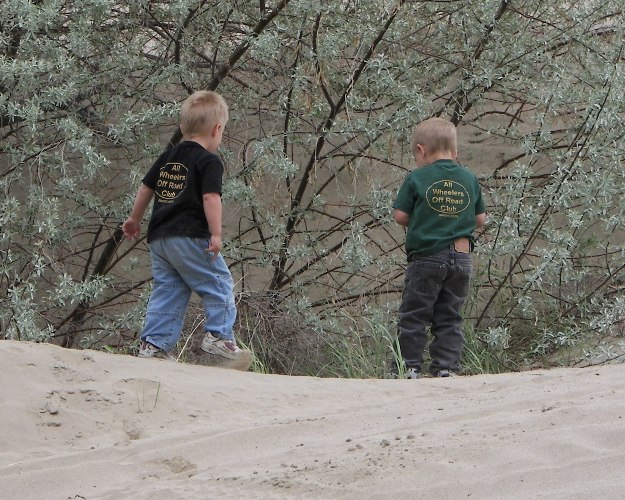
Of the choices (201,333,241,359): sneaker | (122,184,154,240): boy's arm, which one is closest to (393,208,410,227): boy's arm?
(201,333,241,359): sneaker

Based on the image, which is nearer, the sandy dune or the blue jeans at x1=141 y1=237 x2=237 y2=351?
the sandy dune

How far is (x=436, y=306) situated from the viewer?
5512mm

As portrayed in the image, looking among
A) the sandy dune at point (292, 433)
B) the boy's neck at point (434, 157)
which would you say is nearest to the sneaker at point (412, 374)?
the sandy dune at point (292, 433)

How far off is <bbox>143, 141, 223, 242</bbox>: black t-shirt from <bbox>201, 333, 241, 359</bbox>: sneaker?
48 cm

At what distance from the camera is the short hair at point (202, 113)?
16.9 ft

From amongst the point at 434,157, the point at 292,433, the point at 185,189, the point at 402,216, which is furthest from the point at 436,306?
the point at 292,433

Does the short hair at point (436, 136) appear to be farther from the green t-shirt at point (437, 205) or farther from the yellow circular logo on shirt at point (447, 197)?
the yellow circular logo on shirt at point (447, 197)

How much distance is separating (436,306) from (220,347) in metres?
1.14

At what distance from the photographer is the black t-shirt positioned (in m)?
5.04

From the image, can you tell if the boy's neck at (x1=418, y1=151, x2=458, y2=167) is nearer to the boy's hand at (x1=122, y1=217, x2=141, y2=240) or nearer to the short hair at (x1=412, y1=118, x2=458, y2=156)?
the short hair at (x1=412, y1=118, x2=458, y2=156)

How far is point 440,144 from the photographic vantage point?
548cm

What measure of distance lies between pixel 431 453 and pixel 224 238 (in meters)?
3.62

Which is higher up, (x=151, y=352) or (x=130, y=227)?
(x=130, y=227)

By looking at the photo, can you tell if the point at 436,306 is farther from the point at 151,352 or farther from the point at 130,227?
the point at 130,227
